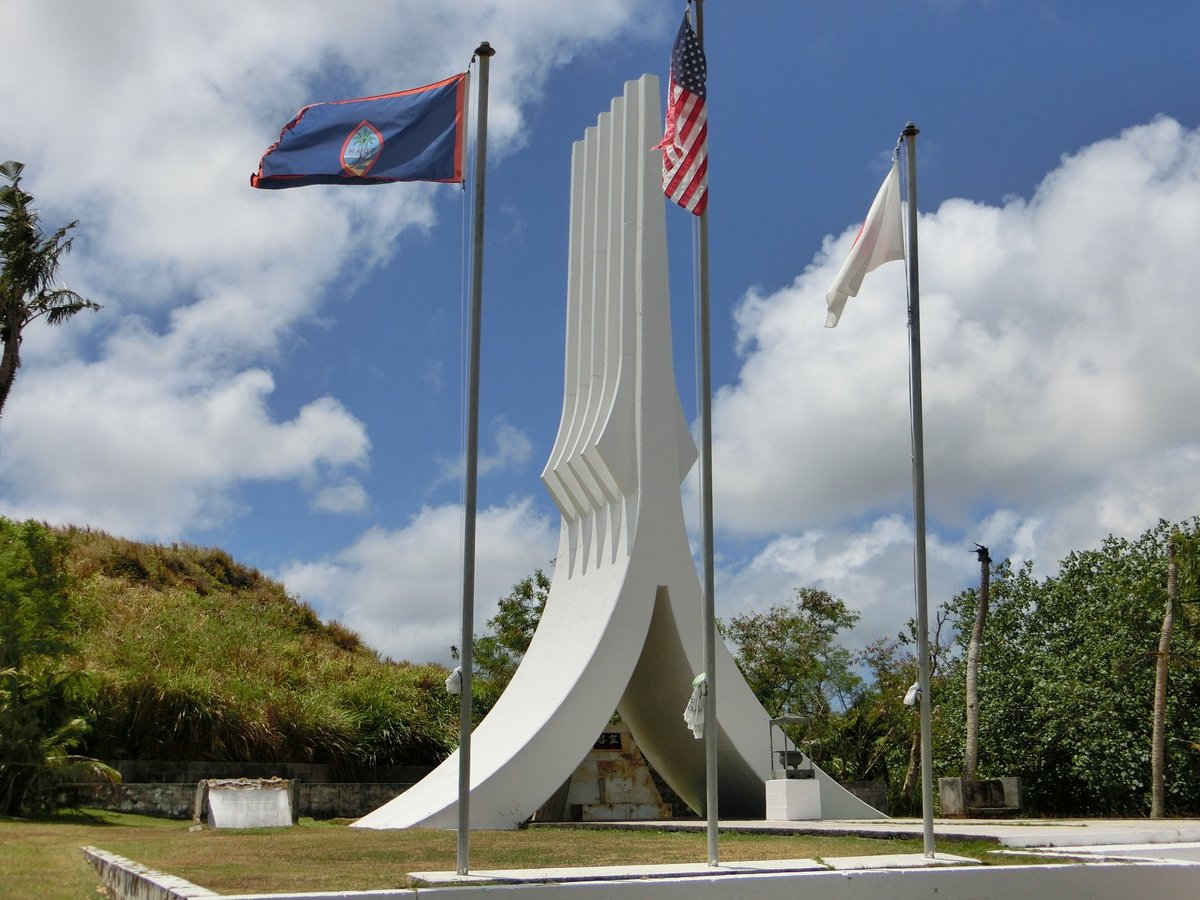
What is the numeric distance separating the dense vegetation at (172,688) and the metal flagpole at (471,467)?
29.7 feet

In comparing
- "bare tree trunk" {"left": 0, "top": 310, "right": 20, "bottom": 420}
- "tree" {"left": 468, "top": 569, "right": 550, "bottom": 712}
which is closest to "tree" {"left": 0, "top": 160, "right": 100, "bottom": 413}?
"bare tree trunk" {"left": 0, "top": 310, "right": 20, "bottom": 420}

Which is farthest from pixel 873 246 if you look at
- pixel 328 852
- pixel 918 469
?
pixel 328 852

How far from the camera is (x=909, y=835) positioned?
1043 centimetres

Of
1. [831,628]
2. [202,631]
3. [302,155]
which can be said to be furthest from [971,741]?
[202,631]

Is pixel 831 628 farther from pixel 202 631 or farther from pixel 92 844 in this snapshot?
pixel 92 844

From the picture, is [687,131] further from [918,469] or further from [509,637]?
[509,637]

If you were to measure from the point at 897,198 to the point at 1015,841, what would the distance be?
537cm

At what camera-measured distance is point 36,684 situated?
52.4ft

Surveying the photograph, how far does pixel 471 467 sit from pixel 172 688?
1237 centimetres

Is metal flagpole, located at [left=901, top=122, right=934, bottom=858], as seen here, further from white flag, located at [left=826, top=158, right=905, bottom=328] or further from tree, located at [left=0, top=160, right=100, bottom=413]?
tree, located at [left=0, top=160, right=100, bottom=413]

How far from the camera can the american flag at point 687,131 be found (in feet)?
30.6

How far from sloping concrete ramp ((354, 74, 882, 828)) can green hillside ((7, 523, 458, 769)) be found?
16.0 feet

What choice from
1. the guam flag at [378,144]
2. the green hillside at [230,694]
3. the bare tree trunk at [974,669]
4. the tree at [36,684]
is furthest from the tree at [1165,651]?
the tree at [36,684]

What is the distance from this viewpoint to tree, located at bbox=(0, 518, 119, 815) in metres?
14.5
